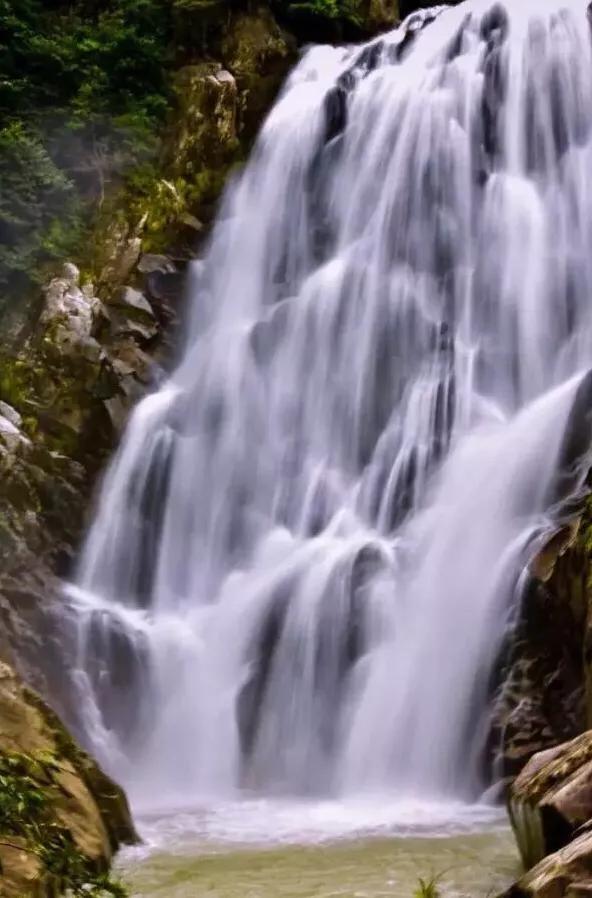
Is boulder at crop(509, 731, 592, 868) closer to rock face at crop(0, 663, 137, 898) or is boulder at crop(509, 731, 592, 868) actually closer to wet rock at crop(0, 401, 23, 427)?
rock face at crop(0, 663, 137, 898)

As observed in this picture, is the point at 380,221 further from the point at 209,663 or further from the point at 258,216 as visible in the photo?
the point at 209,663

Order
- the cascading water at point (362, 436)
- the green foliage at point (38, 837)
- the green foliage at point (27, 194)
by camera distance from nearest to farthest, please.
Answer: the green foliage at point (38, 837) < the cascading water at point (362, 436) < the green foliage at point (27, 194)

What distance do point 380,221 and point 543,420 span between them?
4.93 meters

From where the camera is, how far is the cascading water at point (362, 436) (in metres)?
8.61

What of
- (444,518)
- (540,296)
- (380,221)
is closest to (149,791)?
(444,518)

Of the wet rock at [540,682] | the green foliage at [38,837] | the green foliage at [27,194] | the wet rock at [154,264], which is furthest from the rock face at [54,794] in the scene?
the wet rock at [154,264]

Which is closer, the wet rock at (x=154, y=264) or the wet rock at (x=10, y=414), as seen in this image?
the wet rock at (x=10, y=414)

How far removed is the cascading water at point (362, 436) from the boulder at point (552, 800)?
2557mm

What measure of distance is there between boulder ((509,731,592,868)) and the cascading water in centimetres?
256

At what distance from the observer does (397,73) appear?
15.3 m

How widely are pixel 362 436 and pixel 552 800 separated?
23.2 ft

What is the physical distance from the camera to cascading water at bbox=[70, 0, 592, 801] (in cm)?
861

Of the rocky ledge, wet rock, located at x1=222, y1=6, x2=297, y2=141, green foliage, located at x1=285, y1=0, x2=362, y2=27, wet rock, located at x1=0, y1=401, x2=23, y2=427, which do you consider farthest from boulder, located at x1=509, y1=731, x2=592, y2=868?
green foliage, located at x1=285, y1=0, x2=362, y2=27

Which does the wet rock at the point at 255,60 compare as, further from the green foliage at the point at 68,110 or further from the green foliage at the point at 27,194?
the green foliage at the point at 27,194
